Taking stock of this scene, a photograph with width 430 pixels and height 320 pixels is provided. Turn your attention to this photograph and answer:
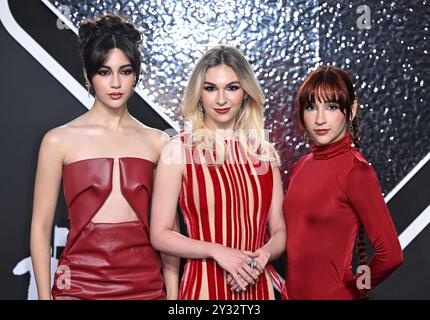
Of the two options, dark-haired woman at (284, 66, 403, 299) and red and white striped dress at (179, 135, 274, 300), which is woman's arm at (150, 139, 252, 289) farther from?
dark-haired woman at (284, 66, 403, 299)

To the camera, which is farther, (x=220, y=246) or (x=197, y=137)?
(x=197, y=137)

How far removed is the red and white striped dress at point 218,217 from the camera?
1.95 metres

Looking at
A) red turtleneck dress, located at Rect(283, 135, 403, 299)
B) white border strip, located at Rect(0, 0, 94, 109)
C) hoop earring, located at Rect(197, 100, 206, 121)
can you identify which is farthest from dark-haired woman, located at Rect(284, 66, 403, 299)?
white border strip, located at Rect(0, 0, 94, 109)

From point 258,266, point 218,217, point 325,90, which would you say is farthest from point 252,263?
point 325,90

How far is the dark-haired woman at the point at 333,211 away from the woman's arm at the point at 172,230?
19 centimetres

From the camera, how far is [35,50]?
241cm

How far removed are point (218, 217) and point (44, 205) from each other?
0.51 meters

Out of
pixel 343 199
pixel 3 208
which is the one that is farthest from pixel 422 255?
pixel 3 208

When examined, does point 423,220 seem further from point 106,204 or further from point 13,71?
point 13,71

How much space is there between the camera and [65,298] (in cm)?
193

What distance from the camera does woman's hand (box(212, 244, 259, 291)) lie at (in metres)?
1.88

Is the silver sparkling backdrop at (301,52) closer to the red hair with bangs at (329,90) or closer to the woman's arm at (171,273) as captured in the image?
the red hair with bangs at (329,90)

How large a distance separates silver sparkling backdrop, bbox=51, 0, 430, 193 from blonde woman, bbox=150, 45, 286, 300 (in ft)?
1.33

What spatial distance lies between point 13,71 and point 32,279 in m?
0.74
